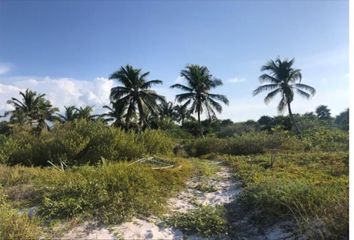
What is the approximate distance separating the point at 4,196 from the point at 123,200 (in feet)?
5.89

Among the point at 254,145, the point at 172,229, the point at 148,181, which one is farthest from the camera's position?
the point at 254,145

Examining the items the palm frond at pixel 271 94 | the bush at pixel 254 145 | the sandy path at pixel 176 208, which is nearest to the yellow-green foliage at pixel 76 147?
the sandy path at pixel 176 208

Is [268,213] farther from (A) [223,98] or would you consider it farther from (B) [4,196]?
(A) [223,98]

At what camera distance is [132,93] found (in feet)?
72.4

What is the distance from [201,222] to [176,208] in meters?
0.85

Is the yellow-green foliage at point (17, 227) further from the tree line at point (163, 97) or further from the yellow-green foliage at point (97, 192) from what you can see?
the tree line at point (163, 97)

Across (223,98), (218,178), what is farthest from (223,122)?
(218,178)

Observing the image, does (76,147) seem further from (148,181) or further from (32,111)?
(32,111)

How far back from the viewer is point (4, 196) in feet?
16.1

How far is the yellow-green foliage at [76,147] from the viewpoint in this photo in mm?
9797

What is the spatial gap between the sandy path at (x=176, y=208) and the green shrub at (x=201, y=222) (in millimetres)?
128

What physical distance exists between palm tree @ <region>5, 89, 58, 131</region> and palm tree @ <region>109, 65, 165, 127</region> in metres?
7.45

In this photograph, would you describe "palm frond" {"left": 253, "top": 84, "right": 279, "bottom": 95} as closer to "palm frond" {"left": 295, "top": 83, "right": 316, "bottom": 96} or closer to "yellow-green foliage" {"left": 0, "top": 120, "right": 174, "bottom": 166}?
"palm frond" {"left": 295, "top": 83, "right": 316, "bottom": 96}

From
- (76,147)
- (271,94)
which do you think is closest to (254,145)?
(271,94)
